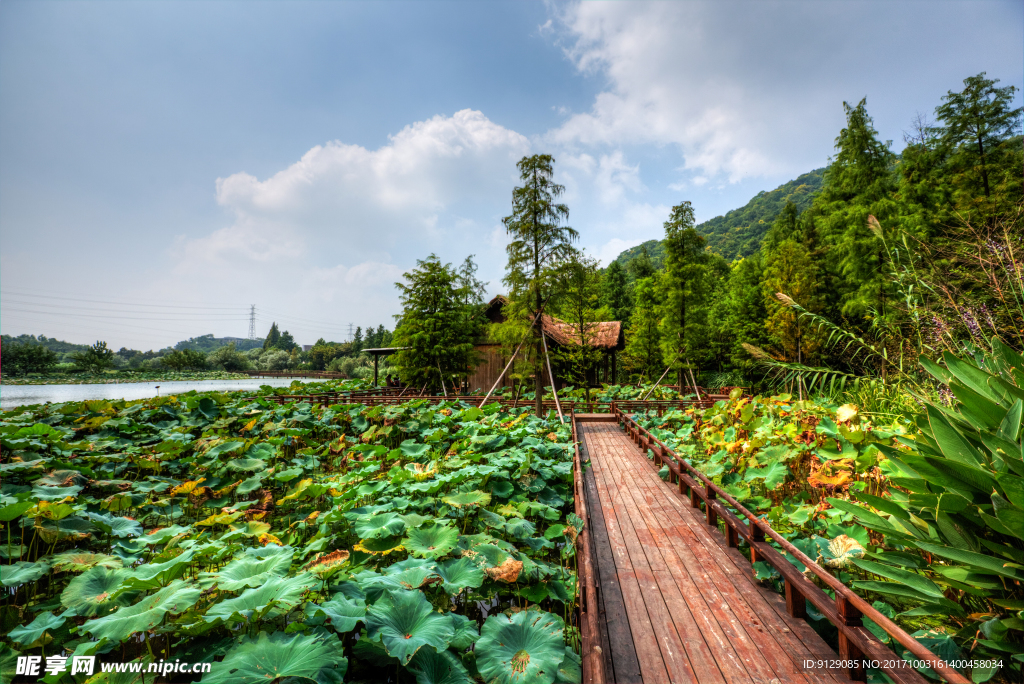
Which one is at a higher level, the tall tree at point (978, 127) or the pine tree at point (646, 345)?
the tall tree at point (978, 127)

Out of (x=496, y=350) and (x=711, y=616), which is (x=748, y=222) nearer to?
(x=496, y=350)

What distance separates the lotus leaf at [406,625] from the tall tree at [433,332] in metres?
12.5

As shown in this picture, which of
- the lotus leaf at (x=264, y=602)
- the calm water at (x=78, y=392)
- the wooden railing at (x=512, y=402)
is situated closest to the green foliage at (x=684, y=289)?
the wooden railing at (x=512, y=402)

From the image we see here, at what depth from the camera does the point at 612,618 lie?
254 centimetres

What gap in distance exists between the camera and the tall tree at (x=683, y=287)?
13.9 m

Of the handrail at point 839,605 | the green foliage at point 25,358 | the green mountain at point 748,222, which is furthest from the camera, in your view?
the green mountain at point 748,222

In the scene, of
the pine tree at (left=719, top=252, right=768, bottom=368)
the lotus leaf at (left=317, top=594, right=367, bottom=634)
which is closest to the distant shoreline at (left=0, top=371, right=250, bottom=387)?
the lotus leaf at (left=317, top=594, right=367, bottom=634)

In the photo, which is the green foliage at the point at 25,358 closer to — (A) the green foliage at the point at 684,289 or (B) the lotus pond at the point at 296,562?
(B) the lotus pond at the point at 296,562

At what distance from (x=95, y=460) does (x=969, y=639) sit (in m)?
9.88

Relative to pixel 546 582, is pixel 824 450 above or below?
above

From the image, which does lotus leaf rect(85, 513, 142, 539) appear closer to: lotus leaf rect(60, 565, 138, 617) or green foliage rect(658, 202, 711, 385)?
lotus leaf rect(60, 565, 138, 617)

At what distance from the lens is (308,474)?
241 inches

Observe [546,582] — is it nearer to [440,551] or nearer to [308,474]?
[440,551]

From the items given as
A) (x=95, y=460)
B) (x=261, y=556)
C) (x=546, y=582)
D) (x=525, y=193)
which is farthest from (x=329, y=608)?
(x=525, y=193)
